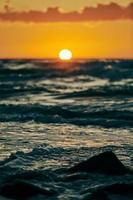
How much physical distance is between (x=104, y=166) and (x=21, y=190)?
2.32m

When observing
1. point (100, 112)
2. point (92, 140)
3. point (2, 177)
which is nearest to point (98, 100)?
point (100, 112)

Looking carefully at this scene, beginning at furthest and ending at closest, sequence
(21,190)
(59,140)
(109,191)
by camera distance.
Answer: (59,140)
(109,191)
(21,190)

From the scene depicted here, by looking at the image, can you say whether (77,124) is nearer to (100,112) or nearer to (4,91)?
(100,112)

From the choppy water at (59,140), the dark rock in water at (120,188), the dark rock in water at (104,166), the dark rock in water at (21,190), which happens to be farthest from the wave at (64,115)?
the dark rock in water at (21,190)

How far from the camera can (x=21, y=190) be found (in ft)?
30.2

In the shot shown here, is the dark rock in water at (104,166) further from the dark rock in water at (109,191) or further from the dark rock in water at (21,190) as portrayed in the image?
the dark rock in water at (21,190)

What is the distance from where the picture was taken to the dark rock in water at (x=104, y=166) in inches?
427

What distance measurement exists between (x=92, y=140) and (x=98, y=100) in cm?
1525

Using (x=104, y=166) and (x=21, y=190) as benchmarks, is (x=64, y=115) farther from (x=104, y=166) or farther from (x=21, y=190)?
(x=21, y=190)

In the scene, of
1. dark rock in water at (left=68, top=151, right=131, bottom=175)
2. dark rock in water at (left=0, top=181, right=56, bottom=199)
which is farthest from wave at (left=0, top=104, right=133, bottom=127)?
dark rock in water at (left=0, top=181, right=56, bottom=199)

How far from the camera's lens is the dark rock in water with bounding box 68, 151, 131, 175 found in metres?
10.8

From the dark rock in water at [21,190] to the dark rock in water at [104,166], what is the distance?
1586 mm

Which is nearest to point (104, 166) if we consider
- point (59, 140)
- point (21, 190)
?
point (21, 190)

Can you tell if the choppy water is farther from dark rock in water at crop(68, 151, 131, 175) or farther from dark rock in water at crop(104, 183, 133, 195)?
dark rock in water at crop(104, 183, 133, 195)
